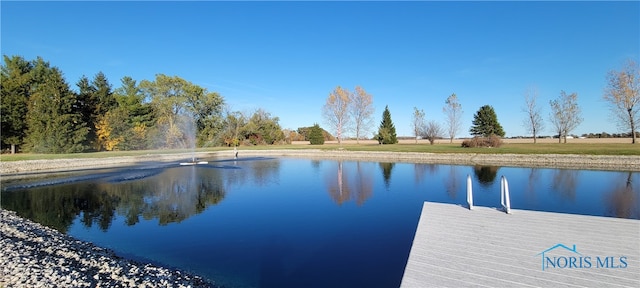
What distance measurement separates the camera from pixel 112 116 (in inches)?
1284

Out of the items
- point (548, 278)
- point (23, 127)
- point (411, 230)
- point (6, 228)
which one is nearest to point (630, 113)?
point (411, 230)

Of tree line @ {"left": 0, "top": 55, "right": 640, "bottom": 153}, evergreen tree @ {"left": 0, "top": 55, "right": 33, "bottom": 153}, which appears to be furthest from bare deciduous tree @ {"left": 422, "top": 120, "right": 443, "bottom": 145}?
evergreen tree @ {"left": 0, "top": 55, "right": 33, "bottom": 153}

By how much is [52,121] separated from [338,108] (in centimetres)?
3120

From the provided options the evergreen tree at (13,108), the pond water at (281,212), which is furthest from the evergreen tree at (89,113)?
the pond water at (281,212)

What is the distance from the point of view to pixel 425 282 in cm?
327

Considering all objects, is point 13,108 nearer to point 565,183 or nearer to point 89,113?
point 89,113

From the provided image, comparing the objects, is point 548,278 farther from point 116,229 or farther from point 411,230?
point 116,229

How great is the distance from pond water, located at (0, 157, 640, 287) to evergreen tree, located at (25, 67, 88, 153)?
1451cm

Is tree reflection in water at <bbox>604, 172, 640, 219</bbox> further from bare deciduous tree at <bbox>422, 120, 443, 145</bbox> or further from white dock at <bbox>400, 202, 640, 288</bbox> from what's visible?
bare deciduous tree at <bbox>422, 120, 443, 145</bbox>

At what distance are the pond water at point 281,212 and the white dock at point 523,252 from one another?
0.83 m

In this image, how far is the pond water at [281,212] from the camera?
501 cm

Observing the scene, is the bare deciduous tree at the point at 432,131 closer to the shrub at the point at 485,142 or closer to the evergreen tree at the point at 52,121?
the shrub at the point at 485,142

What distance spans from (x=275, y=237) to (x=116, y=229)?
411 cm

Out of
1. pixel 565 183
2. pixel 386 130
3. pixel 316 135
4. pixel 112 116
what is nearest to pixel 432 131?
pixel 386 130
